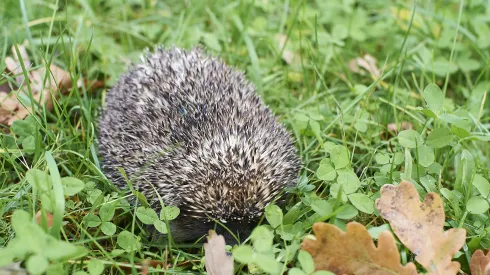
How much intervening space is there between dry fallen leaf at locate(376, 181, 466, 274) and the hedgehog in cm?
81

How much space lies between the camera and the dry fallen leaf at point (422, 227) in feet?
10.8

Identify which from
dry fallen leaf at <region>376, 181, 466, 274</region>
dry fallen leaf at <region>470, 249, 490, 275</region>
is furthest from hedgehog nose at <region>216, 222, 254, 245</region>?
dry fallen leaf at <region>470, 249, 490, 275</region>

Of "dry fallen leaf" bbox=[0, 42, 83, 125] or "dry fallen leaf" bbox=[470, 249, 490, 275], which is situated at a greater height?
"dry fallen leaf" bbox=[0, 42, 83, 125]

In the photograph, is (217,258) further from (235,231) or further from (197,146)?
(197,146)

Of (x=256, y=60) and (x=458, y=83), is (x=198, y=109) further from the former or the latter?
(x=458, y=83)

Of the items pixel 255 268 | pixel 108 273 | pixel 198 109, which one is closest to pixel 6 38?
pixel 198 109

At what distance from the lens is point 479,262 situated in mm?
3488

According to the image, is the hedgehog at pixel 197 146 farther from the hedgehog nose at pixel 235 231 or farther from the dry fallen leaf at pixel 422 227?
the dry fallen leaf at pixel 422 227

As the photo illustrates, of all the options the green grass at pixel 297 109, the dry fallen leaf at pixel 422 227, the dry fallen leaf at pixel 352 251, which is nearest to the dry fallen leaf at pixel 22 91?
the green grass at pixel 297 109

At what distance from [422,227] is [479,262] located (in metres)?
0.46

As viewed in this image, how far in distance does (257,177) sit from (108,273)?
1.17 metres

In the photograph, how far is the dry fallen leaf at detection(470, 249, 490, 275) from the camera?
136 inches

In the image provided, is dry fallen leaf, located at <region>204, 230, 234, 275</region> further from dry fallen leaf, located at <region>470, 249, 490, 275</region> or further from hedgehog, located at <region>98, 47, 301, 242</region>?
dry fallen leaf, located at <region>470, 249, 490, 275</region>

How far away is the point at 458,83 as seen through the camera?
593 centimetres
